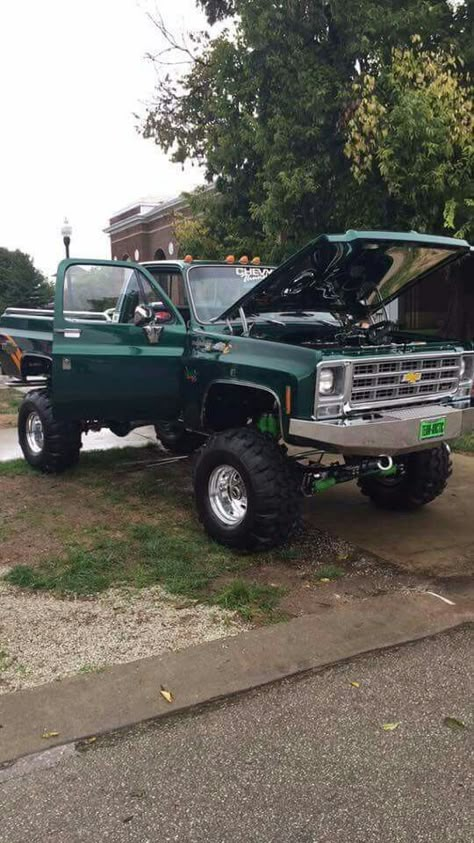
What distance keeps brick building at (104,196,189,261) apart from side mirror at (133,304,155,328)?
91.7 feet

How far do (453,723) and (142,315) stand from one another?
376 cm

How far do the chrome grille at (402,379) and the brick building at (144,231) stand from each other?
94.6 feet

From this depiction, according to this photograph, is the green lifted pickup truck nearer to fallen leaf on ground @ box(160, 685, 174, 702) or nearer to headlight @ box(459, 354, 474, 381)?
headlight @ box(459, 354, 474, 381)

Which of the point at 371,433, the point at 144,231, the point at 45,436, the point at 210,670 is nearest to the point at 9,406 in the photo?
the point at 45,436

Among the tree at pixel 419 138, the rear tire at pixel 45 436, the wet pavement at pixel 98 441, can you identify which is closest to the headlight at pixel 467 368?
the rear tire at pixel 45 436

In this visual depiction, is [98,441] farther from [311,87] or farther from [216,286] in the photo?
[311,87]

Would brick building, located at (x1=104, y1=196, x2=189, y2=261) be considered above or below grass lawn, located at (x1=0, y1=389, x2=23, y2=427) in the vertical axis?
above

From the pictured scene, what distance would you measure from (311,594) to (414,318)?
46.6 feet

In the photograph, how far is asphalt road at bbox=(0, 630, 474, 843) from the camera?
2461 millimetres

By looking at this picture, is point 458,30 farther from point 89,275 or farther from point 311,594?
point 311,594

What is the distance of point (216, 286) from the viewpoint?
6.08 metres

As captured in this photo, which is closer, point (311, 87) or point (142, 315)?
point (142, 315)

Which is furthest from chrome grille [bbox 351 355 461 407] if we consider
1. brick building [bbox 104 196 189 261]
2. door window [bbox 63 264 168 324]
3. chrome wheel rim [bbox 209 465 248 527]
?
brick building [bbox 104 196 189 261]

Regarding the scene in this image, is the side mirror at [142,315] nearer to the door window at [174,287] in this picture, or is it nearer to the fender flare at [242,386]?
the door window at [174,287]
